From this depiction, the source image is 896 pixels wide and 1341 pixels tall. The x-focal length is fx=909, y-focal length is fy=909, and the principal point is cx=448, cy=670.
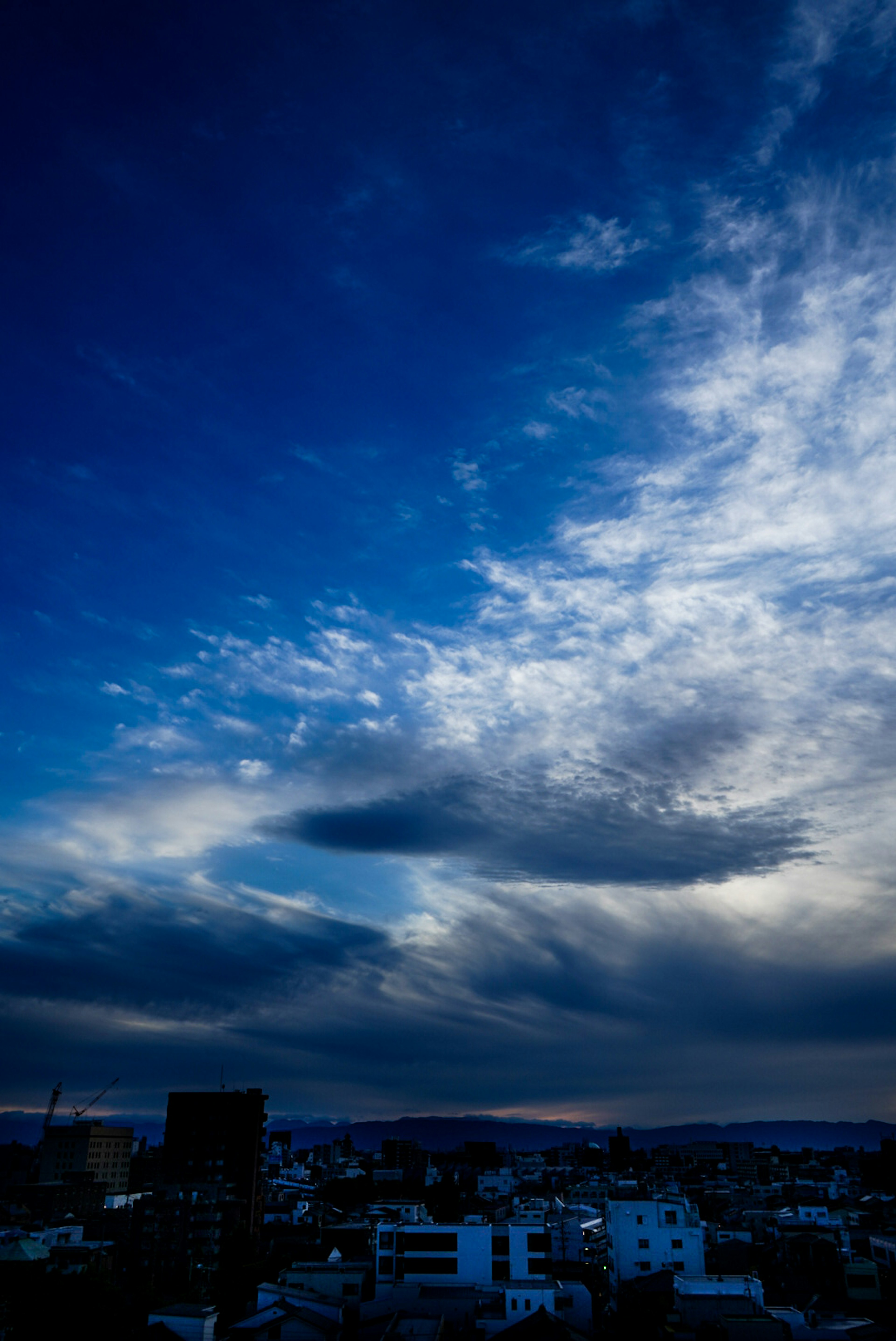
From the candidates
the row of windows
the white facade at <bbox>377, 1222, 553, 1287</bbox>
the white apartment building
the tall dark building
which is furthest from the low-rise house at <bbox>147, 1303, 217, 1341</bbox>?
the white apartment building

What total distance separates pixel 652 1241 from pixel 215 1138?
80.8 meters

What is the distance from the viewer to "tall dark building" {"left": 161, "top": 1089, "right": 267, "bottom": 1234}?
12462 centimetres

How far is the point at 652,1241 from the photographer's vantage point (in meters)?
66.4

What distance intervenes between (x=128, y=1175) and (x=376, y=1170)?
167 ft

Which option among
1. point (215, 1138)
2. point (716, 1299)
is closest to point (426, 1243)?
point (716, 1299)

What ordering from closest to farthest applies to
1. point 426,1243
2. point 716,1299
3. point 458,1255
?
point 716,1299, point 458,1255, point 426,1243

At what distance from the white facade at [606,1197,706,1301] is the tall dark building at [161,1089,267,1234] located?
72.5 meters

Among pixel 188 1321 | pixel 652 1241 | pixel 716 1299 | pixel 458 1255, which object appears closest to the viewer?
pixel 188 1321

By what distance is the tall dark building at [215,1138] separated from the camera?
4906 inches

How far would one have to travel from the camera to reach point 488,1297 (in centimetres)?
5209

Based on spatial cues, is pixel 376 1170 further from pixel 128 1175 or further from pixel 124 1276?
pixel 124 1276

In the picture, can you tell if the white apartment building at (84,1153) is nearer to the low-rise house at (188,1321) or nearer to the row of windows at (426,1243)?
the row of windows at (426,1243)

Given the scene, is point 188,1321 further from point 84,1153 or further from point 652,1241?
point 84,1153

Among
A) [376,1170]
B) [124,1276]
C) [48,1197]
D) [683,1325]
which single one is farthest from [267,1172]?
[683,1325]
